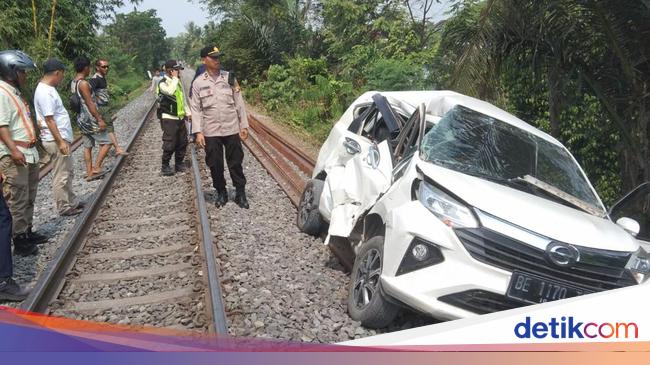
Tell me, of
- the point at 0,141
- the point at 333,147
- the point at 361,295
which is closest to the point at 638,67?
the point at 333,147

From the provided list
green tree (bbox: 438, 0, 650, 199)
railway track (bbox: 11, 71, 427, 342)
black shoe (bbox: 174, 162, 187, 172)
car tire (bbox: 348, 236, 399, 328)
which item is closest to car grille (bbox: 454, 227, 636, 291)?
car tire (bbox: 348, 236, 399, 328)

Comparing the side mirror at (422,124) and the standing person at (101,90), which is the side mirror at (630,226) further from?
the standing person at (101,90)

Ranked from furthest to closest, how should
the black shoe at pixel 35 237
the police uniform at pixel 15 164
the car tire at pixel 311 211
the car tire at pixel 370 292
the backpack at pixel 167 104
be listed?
the backpack at pixel 167 104 → the car tire at pixel 311 211 → the black shoe at pixel 35 237 → the police uniform at pixel 15 164 → the car tire at pixel 370 292

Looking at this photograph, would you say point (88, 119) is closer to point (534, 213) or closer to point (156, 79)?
point (534, 213)

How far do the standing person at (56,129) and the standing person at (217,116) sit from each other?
1.56 m

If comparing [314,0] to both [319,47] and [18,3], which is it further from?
[18,3]

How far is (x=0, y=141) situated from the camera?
5.25 meters

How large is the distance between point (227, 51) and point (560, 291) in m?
28.3

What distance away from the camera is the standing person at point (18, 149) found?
5133mm

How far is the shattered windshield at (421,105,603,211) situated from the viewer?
14.1ft

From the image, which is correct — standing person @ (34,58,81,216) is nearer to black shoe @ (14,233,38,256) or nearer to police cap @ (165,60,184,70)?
black shoe @ (14,233,38,256)

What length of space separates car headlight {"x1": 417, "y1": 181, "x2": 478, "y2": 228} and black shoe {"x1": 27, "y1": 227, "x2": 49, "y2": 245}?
4321 mm

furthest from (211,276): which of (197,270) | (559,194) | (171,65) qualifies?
(171,65)

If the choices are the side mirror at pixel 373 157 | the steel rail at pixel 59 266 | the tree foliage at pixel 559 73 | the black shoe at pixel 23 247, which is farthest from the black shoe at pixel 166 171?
the side mirror at pixel 373 157
